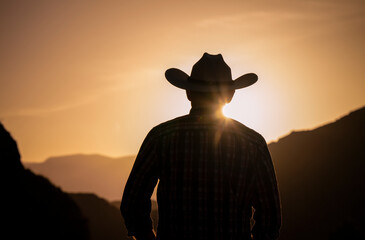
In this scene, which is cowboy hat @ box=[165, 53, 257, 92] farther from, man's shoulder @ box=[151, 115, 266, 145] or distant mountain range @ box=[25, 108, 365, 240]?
distant mountain range @ box=[25, 108, 365, 240]

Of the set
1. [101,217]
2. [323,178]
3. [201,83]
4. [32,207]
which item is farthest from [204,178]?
[323,178]

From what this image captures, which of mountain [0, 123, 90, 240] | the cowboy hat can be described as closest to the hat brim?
the cowboy hat

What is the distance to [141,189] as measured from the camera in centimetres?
288

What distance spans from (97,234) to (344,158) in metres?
43.9

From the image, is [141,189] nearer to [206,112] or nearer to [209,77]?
[206,112]

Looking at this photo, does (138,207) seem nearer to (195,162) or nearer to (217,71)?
(195,162)

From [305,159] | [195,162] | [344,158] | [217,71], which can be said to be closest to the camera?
[195,162]

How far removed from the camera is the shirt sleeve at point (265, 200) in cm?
283

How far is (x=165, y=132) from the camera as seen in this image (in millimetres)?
2822

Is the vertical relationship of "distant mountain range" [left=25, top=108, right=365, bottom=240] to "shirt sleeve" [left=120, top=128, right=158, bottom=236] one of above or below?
below

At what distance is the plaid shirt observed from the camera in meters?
2.62

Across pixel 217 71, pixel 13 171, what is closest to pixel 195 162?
pixel 217 71

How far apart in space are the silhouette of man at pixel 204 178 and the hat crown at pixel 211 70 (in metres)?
0.06

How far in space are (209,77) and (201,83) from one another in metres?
A: 0.12
